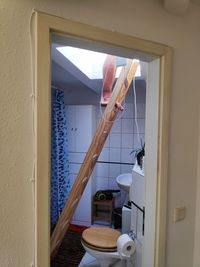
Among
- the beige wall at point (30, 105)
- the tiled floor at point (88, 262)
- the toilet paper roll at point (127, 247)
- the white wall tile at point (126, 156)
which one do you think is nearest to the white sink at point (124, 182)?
the white wall tile at point (126, 156)

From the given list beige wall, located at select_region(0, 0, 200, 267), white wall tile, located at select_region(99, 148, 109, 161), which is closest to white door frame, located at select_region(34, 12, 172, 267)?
beige wall, located at select_region(0, 0, 200, 267)

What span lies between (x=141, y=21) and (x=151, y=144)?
63cm

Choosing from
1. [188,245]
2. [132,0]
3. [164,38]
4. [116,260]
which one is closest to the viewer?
[132,0]

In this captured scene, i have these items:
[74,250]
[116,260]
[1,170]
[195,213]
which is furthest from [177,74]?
[74,250]

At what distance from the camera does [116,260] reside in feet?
7.16

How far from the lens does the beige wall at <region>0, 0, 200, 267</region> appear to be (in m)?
0.82

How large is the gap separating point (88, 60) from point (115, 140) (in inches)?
55.1

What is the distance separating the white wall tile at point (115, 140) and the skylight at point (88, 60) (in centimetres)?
114

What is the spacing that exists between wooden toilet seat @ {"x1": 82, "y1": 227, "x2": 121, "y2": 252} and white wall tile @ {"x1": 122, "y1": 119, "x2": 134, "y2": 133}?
162 centimetres

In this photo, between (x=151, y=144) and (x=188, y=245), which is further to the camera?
(x=188, y=245)

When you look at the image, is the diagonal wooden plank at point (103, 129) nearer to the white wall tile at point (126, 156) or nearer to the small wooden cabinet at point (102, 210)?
the small wooden cabinet at point (102, 210)

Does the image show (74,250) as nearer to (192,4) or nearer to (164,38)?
(164,38)

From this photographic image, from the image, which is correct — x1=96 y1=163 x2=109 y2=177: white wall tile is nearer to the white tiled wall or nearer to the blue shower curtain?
the white tiled wall

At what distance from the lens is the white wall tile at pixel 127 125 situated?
11.5 ft
